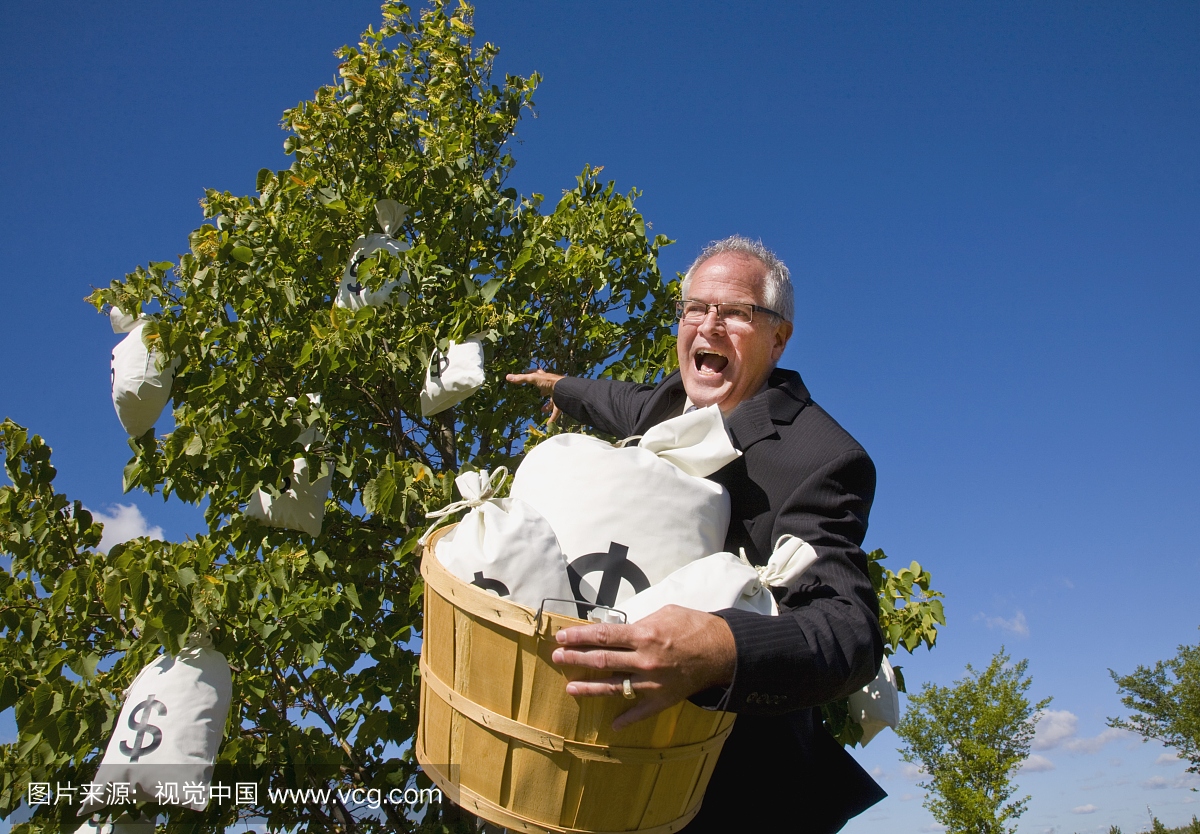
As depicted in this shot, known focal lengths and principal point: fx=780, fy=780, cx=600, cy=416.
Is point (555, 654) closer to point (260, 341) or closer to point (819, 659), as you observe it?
point (819, 659)

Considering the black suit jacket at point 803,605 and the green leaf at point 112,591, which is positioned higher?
the green leaf at point 112,591

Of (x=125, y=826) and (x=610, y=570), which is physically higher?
(x=610, y=570)

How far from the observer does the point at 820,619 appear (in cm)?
151

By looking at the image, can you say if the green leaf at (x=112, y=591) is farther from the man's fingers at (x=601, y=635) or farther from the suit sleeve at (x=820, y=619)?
the suit sleeve at (x=820, y=619)

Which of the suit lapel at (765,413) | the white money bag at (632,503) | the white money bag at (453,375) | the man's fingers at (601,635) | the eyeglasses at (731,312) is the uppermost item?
the white money bag at (453,375)

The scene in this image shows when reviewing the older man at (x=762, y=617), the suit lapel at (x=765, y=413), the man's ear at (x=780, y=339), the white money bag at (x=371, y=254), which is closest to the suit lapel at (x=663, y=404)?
the older man at (x=762, y=617)

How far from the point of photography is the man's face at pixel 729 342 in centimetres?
224

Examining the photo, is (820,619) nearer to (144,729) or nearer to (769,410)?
(769,410)

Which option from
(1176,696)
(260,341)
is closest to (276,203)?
(260,341)

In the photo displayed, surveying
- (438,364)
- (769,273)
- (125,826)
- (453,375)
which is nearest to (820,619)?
(769,273)

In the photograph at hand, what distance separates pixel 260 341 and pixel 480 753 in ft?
8.46

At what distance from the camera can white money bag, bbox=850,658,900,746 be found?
9.35 ft

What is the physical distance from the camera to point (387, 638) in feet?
10.8

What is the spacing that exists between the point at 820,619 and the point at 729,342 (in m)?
0.95
